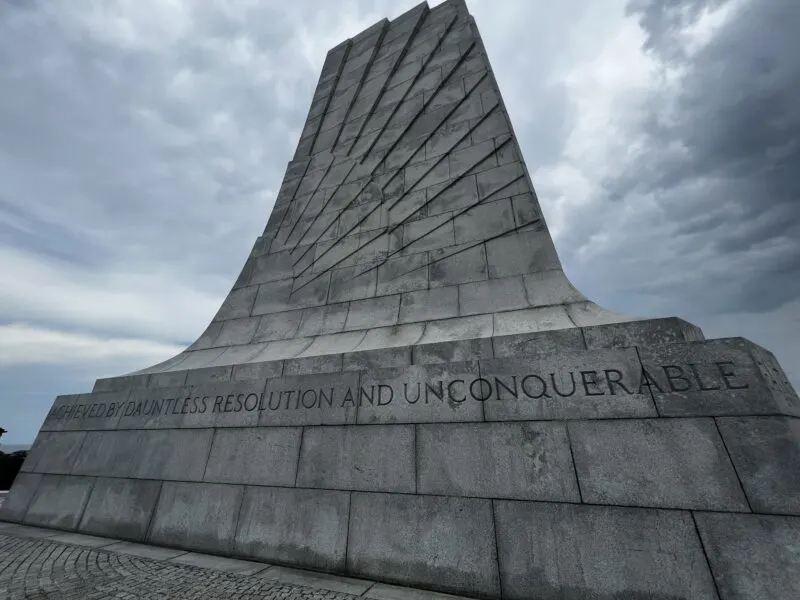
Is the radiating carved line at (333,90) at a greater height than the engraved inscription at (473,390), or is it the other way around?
the radiating carved line at (333,90)

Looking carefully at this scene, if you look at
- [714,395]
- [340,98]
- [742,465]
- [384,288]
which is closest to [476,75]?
[340,98]

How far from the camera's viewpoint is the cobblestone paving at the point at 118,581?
11.9 ft

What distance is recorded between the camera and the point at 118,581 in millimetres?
4016

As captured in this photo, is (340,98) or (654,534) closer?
(654,534)

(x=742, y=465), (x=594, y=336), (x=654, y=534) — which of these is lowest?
(x=654, y=534)

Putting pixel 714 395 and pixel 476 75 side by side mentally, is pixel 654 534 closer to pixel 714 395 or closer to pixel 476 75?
pixel 714 395

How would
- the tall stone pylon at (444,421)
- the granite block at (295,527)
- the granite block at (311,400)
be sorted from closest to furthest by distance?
the tall stone pylon at (444,421) < the granite block at (295,527) < the granite block at (311,400)

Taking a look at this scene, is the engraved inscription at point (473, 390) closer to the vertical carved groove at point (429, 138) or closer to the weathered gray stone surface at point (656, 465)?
the weathered gray stone surface at point (656, 465)

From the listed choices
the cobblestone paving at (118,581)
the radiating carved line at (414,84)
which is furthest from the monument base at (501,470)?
the radiating carved line at (414,84)

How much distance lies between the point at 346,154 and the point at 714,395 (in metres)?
9.30

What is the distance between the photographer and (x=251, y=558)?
15.5ft

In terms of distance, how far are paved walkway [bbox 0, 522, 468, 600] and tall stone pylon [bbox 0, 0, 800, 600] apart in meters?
0.25

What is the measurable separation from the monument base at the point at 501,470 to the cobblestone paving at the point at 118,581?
2.10ft

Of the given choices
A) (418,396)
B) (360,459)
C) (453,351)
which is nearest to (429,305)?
(453,351)
